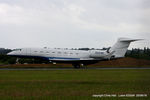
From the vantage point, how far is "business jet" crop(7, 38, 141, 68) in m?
58.7

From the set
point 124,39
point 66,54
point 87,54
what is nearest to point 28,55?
point 66,54

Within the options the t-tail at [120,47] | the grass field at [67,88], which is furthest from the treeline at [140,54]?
the grass field at [67,88]

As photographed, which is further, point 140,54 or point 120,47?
point 140,54

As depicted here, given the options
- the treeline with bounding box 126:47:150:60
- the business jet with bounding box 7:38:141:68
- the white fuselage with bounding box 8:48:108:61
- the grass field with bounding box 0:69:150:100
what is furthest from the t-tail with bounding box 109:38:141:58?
the grass field with bounding box 0:69:150:100

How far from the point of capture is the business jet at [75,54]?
58.7 meters

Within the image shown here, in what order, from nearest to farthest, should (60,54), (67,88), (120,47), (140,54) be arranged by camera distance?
(67,88), (60,54), (120,47), (140,54)

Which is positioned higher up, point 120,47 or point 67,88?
point 120,47

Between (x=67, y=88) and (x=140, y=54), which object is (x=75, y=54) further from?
(x=67, y=88)

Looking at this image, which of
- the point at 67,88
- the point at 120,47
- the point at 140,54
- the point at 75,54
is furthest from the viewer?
the point at 140,54

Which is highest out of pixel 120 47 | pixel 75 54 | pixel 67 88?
pixel 120 47

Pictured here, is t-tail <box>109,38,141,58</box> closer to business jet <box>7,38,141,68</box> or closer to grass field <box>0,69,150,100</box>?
business jet <box>7,38,141,68</box>

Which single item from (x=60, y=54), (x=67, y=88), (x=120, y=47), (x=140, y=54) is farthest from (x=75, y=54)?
(x=67, y=88)

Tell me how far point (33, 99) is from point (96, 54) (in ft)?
Result: 153

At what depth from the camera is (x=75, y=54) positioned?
6228 cm
